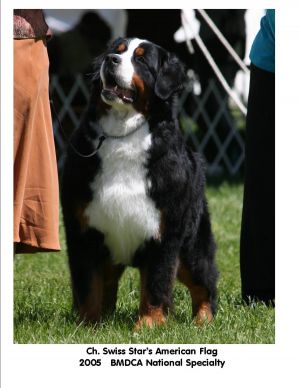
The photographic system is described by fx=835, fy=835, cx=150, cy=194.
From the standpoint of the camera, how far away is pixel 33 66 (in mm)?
4059

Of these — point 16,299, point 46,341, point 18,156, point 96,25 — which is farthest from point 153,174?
point 96,25

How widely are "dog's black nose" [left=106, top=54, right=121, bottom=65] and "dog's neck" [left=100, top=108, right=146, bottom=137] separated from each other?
0.24m

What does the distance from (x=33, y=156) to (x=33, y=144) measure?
0.06 metres

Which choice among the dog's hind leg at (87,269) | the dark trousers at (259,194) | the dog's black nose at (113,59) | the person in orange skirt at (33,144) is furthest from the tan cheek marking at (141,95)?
the dark trousers at (259,194)

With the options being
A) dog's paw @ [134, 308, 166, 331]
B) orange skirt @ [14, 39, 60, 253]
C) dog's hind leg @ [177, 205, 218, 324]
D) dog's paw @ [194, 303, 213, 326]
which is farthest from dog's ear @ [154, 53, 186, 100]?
dog's paw @ [194, 303, 213, 326]

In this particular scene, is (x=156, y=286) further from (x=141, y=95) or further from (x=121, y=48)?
(x=121, y=48)

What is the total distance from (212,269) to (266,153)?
78 cm

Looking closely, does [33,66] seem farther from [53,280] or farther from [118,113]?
[53,280]

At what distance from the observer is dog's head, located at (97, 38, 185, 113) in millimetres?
4137

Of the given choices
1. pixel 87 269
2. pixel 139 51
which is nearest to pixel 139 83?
pixel 139 51

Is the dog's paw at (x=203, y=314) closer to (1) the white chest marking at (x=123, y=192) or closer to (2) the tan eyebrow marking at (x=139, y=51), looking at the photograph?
(1) the white chest marking at (x=123, y=192)

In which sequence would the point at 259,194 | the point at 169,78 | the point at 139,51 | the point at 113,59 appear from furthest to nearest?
the point at 259,194 < the point at 169,78 < the point at 139,51 < the point at 113,59

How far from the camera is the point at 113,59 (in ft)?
13.6

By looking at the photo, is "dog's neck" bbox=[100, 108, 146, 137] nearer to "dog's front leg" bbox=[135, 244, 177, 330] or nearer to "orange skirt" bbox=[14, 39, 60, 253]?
"orange skirt" bbox=[14, 39, 60, 253]
